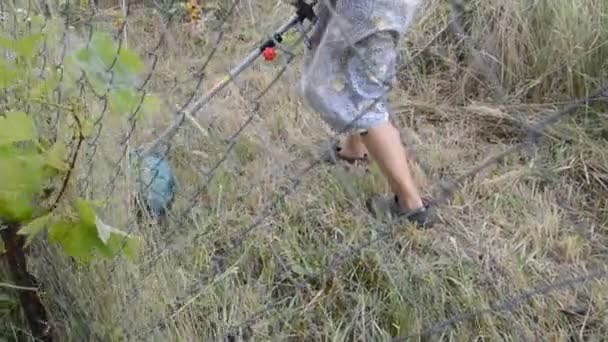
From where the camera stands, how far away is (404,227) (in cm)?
220

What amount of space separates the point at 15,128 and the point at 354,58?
1.02 m

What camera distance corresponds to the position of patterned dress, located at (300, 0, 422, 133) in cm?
203

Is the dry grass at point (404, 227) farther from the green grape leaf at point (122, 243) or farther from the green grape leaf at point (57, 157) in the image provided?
the green grape leaf at point (57, 157)

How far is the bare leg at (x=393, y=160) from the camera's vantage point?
2.21m

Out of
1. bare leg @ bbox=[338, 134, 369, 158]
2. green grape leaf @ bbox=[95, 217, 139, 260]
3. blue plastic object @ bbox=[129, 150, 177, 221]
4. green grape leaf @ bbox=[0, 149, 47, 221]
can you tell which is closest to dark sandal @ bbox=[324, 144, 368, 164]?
bare leg @ bbox=[338, 134, 369, 158]

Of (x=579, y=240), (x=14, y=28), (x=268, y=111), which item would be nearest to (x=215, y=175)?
(x=268, y=111)

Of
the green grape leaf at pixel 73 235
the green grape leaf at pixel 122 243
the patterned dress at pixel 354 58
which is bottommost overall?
the patterned dress at pixel 354 58

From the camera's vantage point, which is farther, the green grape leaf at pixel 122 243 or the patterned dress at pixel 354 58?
the patterned dress at pixel 354 58

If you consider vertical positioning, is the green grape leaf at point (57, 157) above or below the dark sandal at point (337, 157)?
above

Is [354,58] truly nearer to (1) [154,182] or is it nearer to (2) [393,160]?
(2) [393,160]

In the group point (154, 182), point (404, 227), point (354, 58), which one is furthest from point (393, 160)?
point (154, 182)

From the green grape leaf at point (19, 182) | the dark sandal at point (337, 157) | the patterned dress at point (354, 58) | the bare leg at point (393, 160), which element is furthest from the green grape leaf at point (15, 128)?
the dark sandal at point (337, 157)

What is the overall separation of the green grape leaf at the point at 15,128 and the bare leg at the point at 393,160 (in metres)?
1.09

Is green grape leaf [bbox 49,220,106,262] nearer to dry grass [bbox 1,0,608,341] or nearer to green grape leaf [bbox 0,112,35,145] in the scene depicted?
green grape leaf [bbox 0,112,35,145]
